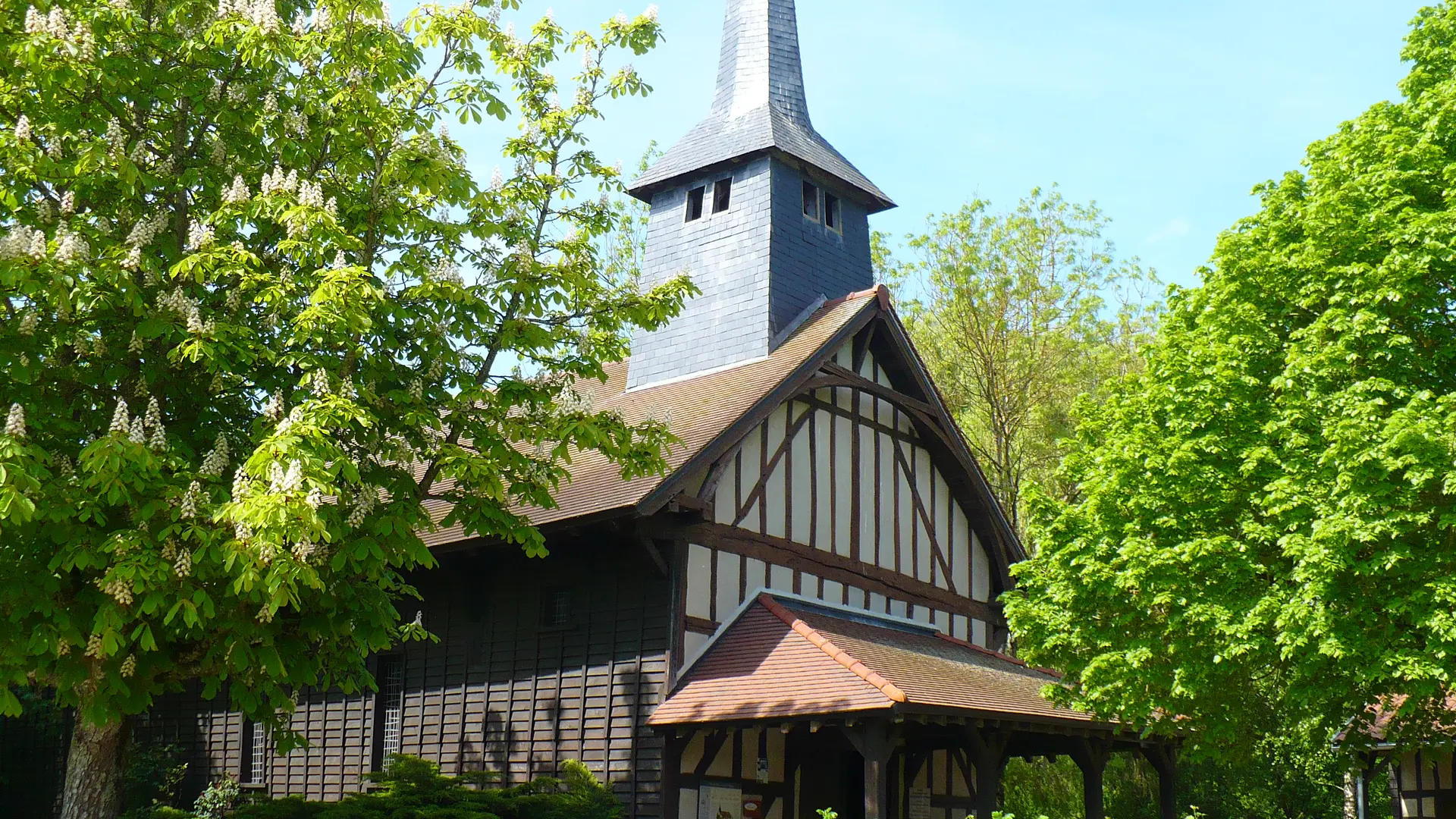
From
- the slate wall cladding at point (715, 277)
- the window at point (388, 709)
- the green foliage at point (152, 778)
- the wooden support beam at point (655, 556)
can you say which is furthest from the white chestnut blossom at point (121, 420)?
the green foliage at point (152, 778)

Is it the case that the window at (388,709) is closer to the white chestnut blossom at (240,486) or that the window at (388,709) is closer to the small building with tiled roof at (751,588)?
the small building with tiled roof at (751,588)

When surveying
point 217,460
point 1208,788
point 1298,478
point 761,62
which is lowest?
point 1208,788

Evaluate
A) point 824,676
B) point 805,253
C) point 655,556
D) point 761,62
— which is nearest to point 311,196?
point 655,556

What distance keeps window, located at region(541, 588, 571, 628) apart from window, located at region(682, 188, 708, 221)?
26.4 ft

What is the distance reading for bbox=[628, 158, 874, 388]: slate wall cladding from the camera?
70.7 ft

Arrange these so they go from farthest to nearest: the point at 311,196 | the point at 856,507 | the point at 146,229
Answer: the point at 856,507
the point at 146,229
the point at 311,196

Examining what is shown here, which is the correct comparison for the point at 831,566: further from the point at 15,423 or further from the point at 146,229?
the point at 15,423

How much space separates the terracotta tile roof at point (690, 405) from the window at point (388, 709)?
2.27m

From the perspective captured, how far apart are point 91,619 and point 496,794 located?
648 cm

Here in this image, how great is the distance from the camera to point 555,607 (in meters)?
18.1

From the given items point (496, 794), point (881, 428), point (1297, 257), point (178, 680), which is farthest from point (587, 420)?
point (881, 428)

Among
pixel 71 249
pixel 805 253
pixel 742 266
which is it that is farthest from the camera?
pixel 805 253

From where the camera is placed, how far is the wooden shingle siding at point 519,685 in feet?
54.9

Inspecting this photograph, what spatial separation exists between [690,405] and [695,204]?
5.12m
